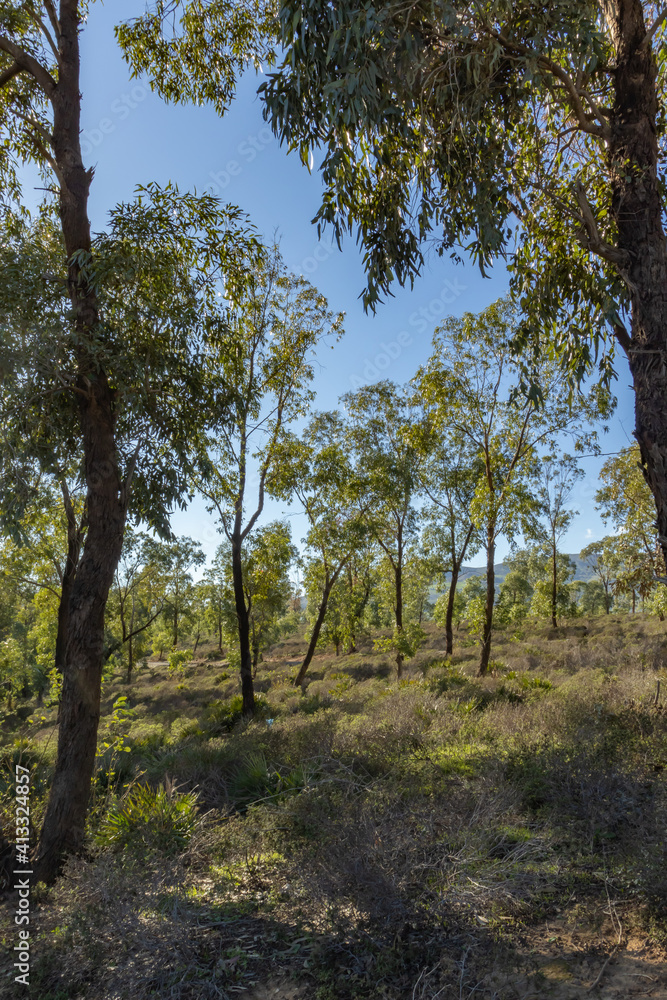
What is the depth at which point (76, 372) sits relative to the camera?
6613mm

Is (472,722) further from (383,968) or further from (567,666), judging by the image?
(567,666)

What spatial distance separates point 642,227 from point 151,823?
24.3 ft

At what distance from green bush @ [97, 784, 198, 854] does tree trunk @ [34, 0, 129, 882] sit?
2.02ft

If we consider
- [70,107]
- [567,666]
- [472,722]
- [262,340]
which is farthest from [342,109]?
[567,666]

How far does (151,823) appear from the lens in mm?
5207

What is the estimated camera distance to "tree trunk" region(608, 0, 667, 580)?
4.45 m

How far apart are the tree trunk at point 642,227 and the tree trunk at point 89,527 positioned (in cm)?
601

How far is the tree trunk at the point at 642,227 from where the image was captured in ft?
14.6

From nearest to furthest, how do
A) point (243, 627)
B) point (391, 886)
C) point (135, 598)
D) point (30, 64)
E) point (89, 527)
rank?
1. point (391, 886)
2. point (89, 527)
3. point (30, 64)
4. point (243, 627)
5. point (135, 598)

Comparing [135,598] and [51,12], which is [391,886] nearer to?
[51,12]

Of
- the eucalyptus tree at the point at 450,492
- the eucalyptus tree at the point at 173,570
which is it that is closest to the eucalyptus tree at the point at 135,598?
the eucalyptus tree at the point at 173,570

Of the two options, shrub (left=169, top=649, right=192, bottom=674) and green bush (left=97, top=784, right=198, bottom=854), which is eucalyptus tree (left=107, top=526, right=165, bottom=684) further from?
green bush (left=97, top=784, right=198, bottom=854)

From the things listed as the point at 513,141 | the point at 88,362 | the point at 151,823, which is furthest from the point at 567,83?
the point at 151,823

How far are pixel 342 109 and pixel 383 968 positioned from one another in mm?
6608
